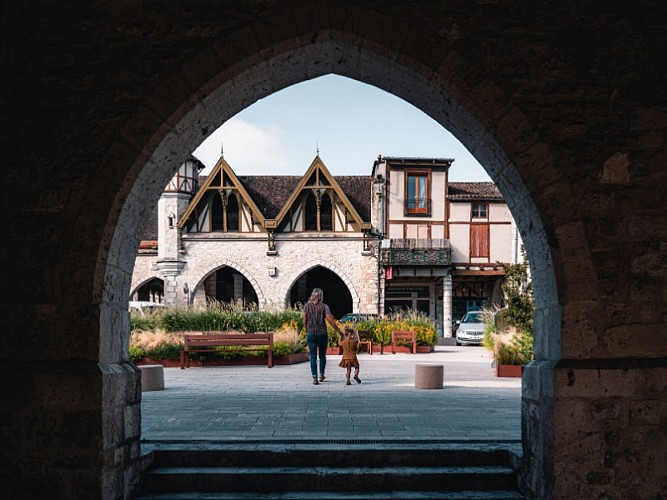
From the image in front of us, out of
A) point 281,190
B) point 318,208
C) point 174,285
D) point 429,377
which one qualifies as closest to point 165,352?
point 429,377

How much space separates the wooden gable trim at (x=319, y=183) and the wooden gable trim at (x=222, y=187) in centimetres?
108

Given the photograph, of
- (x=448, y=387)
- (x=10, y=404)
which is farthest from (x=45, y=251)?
(x=448, y=387)

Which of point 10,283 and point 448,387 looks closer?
point 10,283

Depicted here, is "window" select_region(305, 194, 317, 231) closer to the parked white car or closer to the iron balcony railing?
the iron balcony railing

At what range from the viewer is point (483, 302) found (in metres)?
26.8

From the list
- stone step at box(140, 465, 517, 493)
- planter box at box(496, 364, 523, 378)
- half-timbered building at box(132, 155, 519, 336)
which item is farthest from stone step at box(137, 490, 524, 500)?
half-timbered building at box(132, 155, 519, 336)

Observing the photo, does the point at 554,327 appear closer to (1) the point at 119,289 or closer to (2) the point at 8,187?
(1) the point at 119,289

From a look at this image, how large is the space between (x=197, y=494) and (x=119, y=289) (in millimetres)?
1581

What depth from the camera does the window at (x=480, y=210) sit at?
2466 cm

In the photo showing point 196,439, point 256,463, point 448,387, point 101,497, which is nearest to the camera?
point 101,497

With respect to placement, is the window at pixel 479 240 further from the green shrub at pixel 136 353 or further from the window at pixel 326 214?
the green shrub at pixel 136 353

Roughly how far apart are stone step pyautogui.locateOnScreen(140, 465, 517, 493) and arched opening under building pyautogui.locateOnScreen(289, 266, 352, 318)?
22613 mm

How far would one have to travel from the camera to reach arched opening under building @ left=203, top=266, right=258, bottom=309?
26591 millimetres

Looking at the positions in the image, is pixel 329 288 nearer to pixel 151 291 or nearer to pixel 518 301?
pixel 151 291
